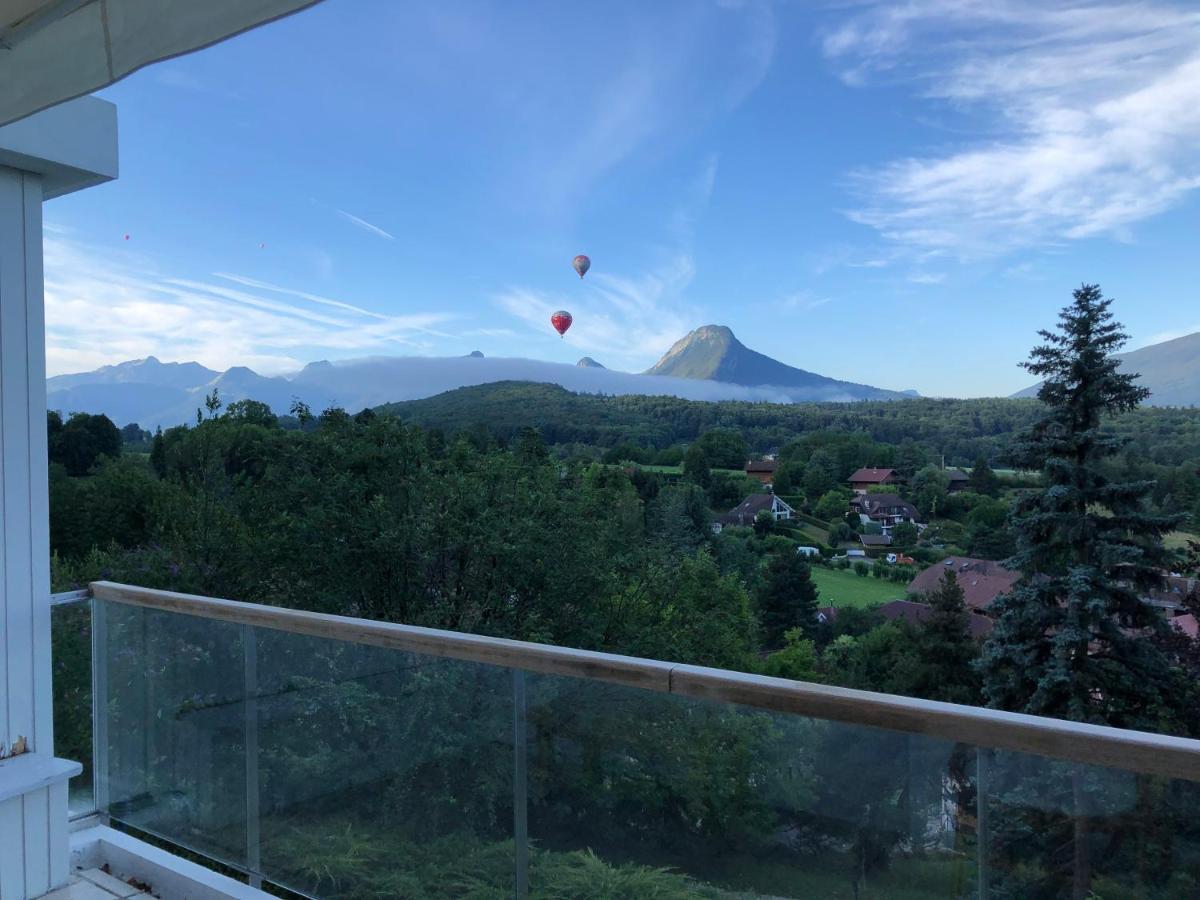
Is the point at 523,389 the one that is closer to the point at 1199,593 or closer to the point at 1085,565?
the point at 1085,565

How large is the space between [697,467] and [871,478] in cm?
866

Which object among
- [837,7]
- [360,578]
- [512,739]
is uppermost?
[837,7]

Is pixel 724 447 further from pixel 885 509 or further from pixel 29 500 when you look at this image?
pixel 29 500

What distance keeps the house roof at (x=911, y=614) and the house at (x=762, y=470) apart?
5.53 m

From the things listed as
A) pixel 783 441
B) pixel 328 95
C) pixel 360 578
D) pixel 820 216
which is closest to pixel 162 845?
pixel 360 578

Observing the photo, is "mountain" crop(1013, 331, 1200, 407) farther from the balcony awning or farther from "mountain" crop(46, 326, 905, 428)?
the balcony awning

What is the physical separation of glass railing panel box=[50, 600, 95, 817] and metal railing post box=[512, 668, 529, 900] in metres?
1.81

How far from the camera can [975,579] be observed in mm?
28969

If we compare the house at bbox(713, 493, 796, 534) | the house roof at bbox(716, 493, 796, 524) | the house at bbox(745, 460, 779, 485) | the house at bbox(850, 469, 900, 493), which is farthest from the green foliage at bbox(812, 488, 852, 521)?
the house at bbox(745, 460, 779, 485)

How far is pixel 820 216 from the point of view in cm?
4891

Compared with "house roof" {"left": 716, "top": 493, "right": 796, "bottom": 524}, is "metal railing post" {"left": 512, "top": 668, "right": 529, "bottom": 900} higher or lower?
higher

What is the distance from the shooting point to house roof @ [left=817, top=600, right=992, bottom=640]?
2748 cm

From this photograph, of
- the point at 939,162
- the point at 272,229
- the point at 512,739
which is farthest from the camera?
the point at 939,162

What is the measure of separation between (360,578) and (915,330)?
46.5 meters
